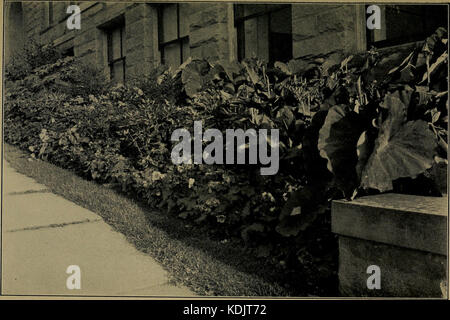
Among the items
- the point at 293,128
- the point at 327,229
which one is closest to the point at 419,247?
the point at 327,229

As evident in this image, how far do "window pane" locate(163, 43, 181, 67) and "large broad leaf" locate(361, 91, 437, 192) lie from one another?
5.53 metres

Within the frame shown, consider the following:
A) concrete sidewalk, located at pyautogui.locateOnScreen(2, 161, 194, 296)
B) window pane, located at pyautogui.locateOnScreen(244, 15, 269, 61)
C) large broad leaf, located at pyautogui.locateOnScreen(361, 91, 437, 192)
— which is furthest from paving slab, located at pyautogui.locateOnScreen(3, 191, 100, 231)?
window pane, located at pyautogui.locateOnScreen(244, 15, 269, 61)

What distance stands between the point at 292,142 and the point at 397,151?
90 centimetres

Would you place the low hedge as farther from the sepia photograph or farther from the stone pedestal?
the stone pedestal

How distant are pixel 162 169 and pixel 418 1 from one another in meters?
2.90

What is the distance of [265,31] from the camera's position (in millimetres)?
5793

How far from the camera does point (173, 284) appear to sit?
2709mm

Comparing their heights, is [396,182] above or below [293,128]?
below

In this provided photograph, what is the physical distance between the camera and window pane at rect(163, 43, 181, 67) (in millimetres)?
7334

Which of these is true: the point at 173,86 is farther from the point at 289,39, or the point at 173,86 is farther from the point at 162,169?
the point at 289,39

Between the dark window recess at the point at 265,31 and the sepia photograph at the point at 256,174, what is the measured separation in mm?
20

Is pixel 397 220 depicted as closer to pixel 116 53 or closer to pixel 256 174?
pixel 256 174

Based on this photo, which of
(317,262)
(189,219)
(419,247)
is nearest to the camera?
(419,247)

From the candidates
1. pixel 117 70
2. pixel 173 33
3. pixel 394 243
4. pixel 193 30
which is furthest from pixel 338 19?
pixel 117 70
